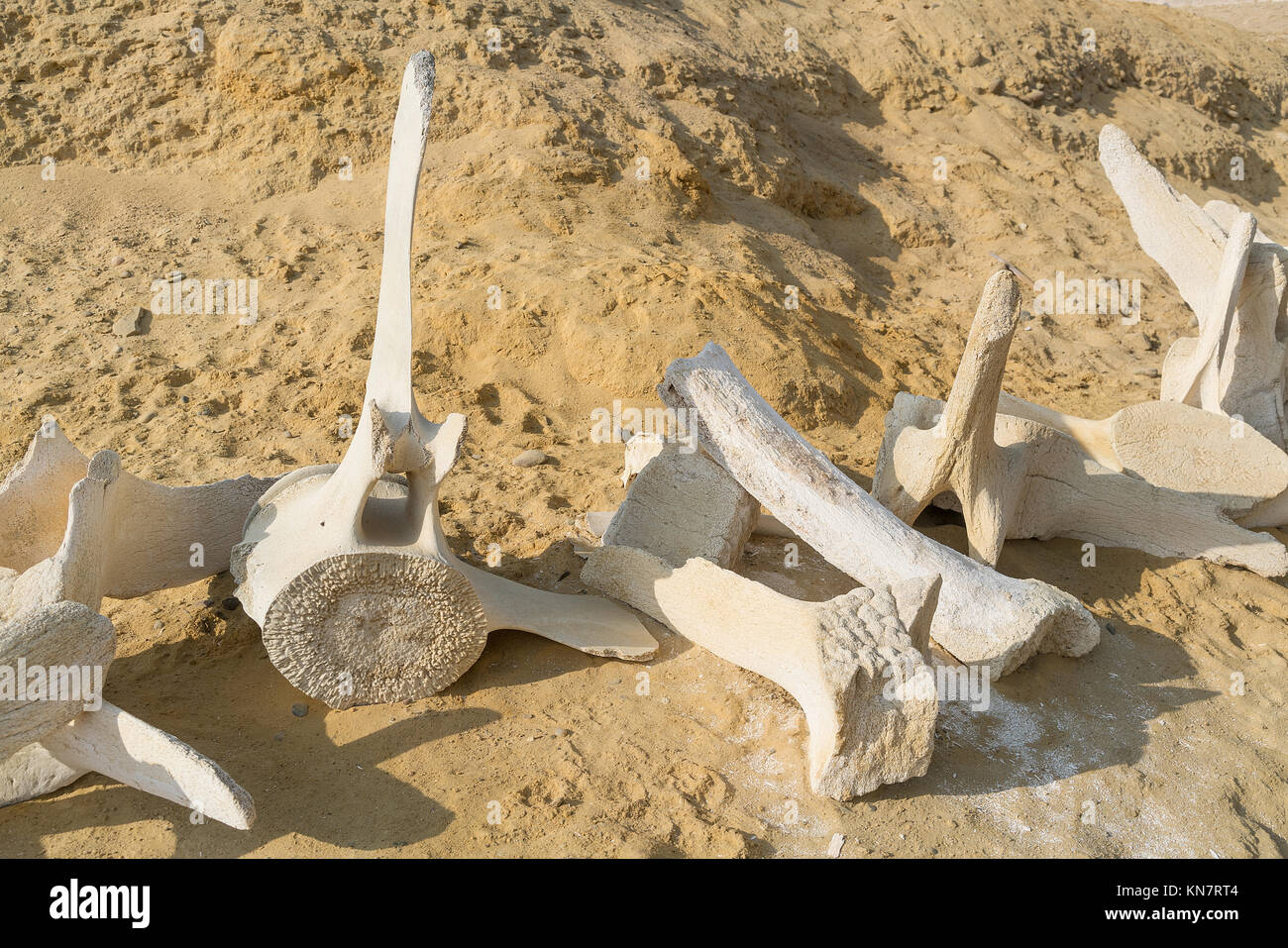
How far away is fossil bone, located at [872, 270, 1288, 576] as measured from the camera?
3865 mm

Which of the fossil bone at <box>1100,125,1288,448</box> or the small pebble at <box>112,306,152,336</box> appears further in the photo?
the small pebble at <box>112,306,152,336</box>

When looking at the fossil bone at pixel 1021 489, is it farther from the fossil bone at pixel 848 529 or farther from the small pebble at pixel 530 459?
the small pebble at pixel 530 459

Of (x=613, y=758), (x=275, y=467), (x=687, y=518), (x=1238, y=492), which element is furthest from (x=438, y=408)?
(x=1238, y=492)

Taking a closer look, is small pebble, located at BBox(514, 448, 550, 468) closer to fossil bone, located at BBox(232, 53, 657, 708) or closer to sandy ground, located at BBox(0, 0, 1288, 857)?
sandy ground, located at BBox(0, 0, 1288, 857)

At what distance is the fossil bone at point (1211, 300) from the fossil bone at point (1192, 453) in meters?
0.23

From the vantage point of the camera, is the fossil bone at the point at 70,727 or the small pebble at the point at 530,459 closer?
the fossil bone at the point at 70,727

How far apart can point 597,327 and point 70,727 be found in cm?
345

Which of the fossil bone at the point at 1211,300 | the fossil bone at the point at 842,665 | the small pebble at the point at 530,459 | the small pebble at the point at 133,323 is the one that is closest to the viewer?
the fossil bone at the point at 842,665

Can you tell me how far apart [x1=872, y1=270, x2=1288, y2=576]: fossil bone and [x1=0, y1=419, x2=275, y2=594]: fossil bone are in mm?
2318

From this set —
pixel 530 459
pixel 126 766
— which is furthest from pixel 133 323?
pixel 126 766

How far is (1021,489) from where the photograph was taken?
14.1ft

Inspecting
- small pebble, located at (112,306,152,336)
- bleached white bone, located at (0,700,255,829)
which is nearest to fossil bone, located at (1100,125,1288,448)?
bleached white bone, located at (0,700,255,829)

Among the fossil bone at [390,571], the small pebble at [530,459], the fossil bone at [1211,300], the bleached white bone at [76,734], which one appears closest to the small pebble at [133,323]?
the small pebble at [530,459]

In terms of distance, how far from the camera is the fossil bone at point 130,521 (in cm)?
323
